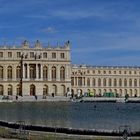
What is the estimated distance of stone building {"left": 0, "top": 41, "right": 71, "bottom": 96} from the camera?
121688 millimetres

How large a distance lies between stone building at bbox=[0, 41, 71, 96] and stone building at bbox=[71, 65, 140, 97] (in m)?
30.5

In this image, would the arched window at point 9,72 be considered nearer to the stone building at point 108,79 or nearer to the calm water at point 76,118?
the stone building at point 108,79

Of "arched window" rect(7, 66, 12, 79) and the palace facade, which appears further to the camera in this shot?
"arched window" rect(7, 66, 12, 79)

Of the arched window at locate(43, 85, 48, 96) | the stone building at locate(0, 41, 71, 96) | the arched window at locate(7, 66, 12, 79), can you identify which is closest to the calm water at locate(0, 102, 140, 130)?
the stone building at locate(0, 41, 71, 96)

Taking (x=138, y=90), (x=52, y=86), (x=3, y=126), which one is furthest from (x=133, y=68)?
(x=3, y=126)

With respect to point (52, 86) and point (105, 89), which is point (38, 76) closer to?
point (52, 86)

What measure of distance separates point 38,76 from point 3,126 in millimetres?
85357

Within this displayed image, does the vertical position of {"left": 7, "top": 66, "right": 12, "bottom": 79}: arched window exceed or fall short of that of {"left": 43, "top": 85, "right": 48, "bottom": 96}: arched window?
it exceeds it

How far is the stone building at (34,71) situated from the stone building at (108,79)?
30.5m

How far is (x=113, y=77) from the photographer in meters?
162

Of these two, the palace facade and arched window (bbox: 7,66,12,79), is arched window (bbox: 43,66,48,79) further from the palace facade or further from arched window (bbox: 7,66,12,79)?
arched window (bbox: 7,66,12,79)

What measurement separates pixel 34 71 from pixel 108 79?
144ft

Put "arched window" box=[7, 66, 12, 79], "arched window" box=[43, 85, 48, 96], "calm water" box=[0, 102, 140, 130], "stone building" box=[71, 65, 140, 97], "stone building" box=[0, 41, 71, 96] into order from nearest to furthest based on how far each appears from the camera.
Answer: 1. "calm water" box=[0, 102, 140, 130]
2. "stone building" box=[0, 41, 71, 96]
3. "arched window" box=[7, 66, 12, 79]
4. "arched window" box=[43, 85, 48, 96]
5. "stone building" box=[71, 65, 140, 97]

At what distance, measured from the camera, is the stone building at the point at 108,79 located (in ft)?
513
